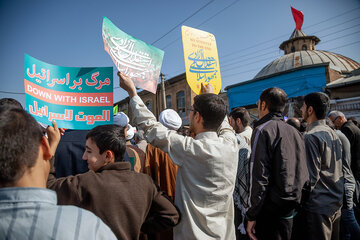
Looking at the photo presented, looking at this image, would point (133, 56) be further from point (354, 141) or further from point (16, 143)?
point (354, 141)

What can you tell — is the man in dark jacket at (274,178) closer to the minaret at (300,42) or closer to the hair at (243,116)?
the hair at (243,116)

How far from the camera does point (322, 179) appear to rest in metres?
2.54

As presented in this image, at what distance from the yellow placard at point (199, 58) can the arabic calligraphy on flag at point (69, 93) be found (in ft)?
3.07

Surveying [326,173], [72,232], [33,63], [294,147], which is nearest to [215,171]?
[294,147]

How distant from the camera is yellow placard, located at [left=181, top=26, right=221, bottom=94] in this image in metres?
2.71

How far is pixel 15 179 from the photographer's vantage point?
0.76 metres

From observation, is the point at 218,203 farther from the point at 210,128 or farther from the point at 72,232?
the point at 72,232

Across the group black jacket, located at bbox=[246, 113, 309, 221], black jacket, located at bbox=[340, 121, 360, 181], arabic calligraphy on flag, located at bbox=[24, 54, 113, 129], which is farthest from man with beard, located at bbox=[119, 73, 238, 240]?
black jacket, located at bbox=[340, 121, 360, 181]

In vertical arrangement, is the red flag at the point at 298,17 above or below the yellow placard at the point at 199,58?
above

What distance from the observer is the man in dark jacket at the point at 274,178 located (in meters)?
2.02

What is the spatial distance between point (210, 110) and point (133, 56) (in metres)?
1.09

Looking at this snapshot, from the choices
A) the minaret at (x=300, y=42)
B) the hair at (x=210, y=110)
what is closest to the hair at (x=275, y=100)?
the hair at (x=210, y=110)

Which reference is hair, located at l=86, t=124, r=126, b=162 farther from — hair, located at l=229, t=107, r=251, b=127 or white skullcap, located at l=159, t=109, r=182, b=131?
hair, located at l=229, t=107, r=251, b=127

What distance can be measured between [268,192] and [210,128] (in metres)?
0.85
